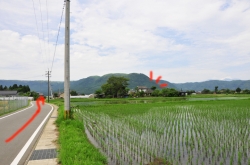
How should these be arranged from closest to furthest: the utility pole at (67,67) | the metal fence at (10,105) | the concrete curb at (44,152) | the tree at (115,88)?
the concrete curb at (44,152) < the utility pole at (67,67) < the metal fence at (10,105) < the tree at (115,88)

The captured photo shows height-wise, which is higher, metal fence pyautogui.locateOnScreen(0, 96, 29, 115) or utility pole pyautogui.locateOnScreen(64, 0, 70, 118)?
utility pole pyautogui.locateOnScreen(64, 0, 70, 118)

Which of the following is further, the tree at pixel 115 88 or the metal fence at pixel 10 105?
the tree at pixel 115 88

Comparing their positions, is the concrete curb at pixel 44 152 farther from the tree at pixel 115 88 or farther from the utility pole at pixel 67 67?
the tree at pixel 115 88

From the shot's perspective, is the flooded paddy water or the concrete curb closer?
the concrete curb

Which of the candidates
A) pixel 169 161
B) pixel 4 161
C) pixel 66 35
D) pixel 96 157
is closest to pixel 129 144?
pixel 169 161

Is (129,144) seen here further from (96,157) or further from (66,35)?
(66,35)

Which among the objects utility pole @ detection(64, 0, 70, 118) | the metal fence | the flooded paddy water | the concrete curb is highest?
utility pole @ detection(64, 0, 70, 118)

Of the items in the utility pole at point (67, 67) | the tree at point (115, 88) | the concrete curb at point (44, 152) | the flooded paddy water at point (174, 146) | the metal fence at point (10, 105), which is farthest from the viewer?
the tree at point (115, 88)

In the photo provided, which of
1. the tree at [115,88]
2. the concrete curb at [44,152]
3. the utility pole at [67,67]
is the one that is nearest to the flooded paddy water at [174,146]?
the concrete curb at [44,152]

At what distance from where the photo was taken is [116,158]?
222 inches

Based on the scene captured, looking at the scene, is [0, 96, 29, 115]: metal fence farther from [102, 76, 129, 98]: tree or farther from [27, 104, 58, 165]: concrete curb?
[102, 76, 129, 98]: tree

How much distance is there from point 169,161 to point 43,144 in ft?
12.5

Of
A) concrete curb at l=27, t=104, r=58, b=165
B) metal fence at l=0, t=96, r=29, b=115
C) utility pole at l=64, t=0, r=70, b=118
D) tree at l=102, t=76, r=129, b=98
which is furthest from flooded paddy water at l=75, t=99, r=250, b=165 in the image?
tree at l=102, t=76, r=129, b=98

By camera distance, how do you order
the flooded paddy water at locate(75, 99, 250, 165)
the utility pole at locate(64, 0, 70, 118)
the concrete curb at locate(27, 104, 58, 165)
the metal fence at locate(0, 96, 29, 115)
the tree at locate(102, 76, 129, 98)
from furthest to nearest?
the tree at locate(102, 76, 129, 98), the metal fence at locate(0, 96, 29, 115), the utility pole at locate(64, 0, 70, 118), the flooded paddy water at locate(75, 99, 250, 165), the concrete curb at locate(27, 104, 58, 165)
